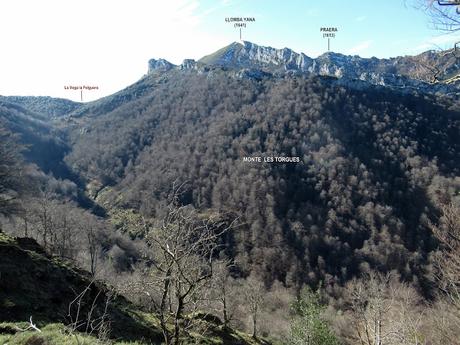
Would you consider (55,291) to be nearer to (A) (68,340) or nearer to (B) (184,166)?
(A) (68,340)

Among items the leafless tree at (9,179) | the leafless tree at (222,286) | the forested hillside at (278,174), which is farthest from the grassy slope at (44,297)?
the forested hillside at (278,174)

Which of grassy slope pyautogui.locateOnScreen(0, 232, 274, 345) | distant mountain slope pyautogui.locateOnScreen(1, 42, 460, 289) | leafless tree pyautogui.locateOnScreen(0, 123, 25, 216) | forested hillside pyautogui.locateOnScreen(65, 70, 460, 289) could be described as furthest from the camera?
distant mountain slope pyautogui.locateOnScreen(1, 42, 460, 289)

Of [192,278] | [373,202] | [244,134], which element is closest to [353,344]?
[192,278]

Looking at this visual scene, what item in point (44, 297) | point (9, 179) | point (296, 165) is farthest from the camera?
point (296, 165)

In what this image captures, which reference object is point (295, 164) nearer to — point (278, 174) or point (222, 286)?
point (278, 174)

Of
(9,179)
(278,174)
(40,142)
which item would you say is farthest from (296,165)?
(9,179)

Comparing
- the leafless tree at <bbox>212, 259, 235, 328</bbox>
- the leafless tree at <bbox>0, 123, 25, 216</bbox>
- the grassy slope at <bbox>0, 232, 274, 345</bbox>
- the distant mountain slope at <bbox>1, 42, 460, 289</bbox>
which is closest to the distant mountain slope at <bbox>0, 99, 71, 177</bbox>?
the distant mountain slope at <bbox>1, 42, 460, 289</bbox>

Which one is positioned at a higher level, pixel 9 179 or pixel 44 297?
pixel 9 179

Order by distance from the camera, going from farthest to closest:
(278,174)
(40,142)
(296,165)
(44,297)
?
(40,142) < (296,165) < (278,174) < (44,297)

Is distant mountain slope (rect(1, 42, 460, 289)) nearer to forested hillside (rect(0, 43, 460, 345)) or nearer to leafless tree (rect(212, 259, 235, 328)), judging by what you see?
forested hillside (rect(0, 43, 460, 345))

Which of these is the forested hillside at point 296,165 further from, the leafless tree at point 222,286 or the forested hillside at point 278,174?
the leafless tree at point 222,286

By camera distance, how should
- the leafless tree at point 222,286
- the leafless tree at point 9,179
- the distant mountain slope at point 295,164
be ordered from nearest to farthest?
the leafless tree at point 222,286
the leafless tree at point 9,179
the distant mountain slope at point 295,164

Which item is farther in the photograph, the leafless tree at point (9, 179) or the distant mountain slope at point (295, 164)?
the distant mountain slope at point (295, 164)
